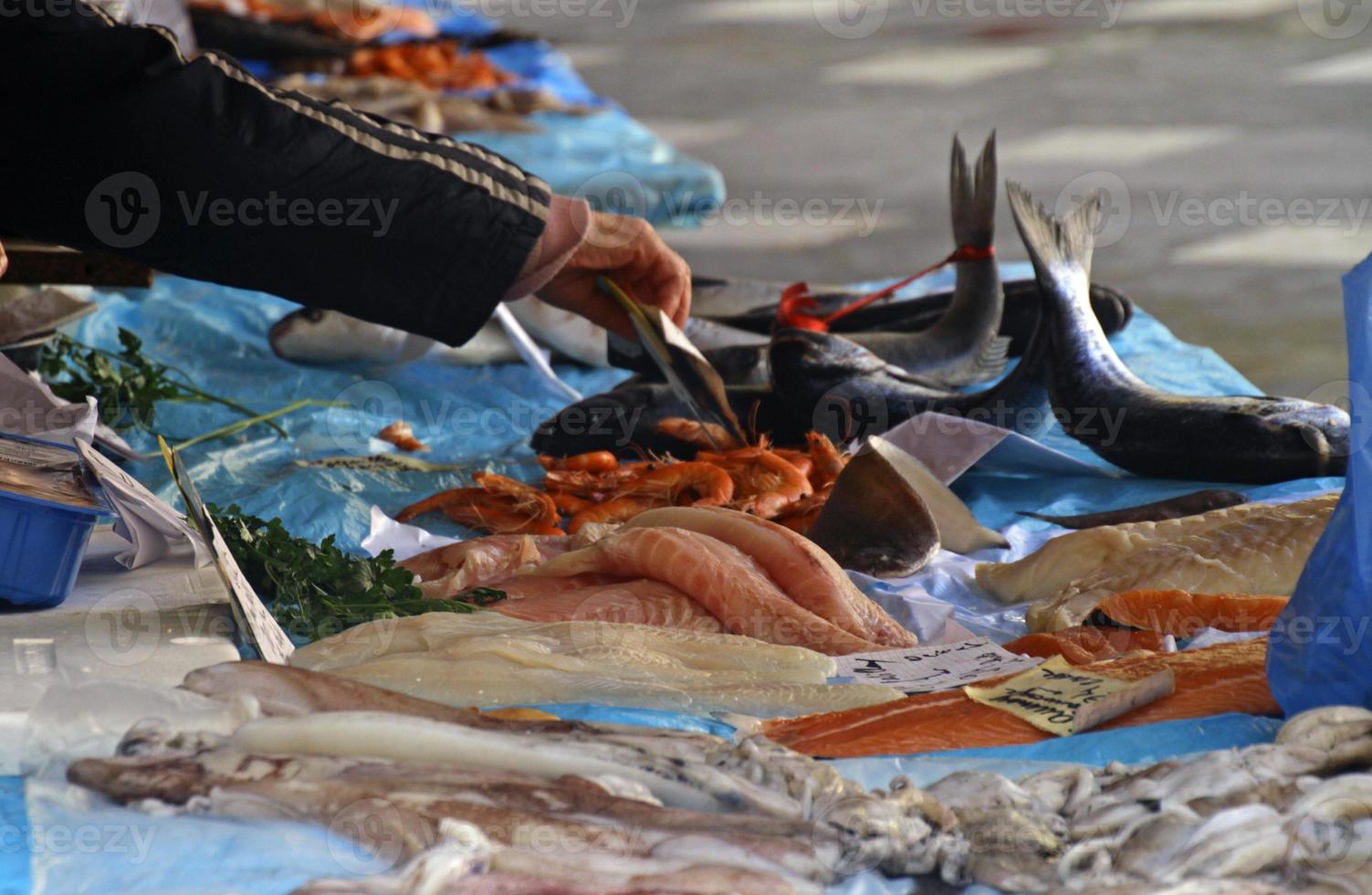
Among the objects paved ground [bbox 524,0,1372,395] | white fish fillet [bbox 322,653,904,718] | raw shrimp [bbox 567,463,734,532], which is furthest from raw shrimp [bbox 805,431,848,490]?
paved ground [bbox 524,0,1372,395]

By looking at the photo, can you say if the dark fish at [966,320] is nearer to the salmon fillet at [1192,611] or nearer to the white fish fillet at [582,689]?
the salmon fillet at [1192,611]

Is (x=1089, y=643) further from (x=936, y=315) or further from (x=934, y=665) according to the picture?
(x=936, y=315)

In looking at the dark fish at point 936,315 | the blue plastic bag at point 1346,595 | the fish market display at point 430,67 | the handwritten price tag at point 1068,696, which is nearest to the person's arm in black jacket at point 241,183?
the handwritten price tag at point 1068,696

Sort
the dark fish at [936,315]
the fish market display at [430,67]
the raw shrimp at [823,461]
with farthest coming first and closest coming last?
the fish market display at [430,67], the dark fish at [936,315], the raw shrimp at [823,461]

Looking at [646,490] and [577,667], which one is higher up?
[577,667]

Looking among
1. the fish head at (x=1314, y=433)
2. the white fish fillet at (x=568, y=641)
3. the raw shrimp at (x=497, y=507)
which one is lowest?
the raw shrimp at (x=497, y=507)

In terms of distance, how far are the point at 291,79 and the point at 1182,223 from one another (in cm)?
526

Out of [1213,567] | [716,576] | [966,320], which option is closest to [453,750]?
[716,576]

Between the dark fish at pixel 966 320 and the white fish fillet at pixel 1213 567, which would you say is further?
the dark fish at pixel 966 320

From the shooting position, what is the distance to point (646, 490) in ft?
11.5

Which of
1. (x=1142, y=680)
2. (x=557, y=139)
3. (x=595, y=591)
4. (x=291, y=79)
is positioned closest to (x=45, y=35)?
(x=595, y=591)

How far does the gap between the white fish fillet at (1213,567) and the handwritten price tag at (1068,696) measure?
0.53m

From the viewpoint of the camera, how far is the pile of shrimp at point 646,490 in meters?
3.38

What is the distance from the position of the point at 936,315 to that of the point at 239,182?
8.29ft
